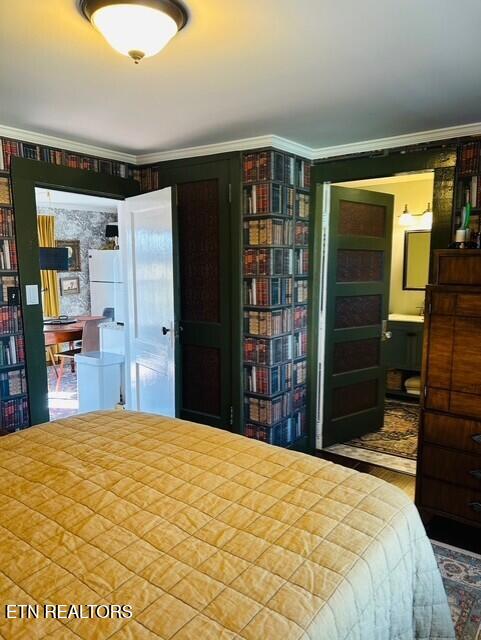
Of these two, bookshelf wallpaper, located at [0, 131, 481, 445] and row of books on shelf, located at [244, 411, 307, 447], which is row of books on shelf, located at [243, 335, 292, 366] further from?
row of books on shelf, located at [244, 411, 307, 447]

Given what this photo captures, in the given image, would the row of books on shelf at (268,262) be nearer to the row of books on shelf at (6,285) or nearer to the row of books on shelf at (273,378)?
the row of books on shelf at (273,378)

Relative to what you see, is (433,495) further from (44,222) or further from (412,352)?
(44,222)

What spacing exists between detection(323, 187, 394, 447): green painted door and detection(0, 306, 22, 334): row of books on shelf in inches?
86.5

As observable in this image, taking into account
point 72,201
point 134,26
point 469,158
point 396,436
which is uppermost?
point 72,201

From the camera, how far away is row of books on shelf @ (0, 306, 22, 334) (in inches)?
114

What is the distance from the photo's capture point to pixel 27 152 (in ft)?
9.64

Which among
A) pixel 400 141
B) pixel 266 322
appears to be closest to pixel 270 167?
pixel 400 141

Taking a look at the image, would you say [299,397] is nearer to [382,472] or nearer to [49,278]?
[382,472]

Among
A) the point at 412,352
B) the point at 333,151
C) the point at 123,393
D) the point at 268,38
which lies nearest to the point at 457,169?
the point at 333,151

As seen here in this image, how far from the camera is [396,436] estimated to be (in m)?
3.96

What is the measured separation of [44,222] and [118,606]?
6371mm

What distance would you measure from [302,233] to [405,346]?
7.18 feet

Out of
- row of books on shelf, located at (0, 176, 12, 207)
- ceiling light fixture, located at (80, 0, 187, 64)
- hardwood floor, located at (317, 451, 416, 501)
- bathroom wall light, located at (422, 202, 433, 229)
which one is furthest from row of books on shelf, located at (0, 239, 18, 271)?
bathroom wall light, located at (422, 202, 433, 229)

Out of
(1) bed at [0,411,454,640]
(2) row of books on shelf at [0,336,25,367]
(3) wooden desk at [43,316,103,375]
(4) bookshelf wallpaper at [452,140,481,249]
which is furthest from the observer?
(3) wooden desk at [43,316,103,375]
